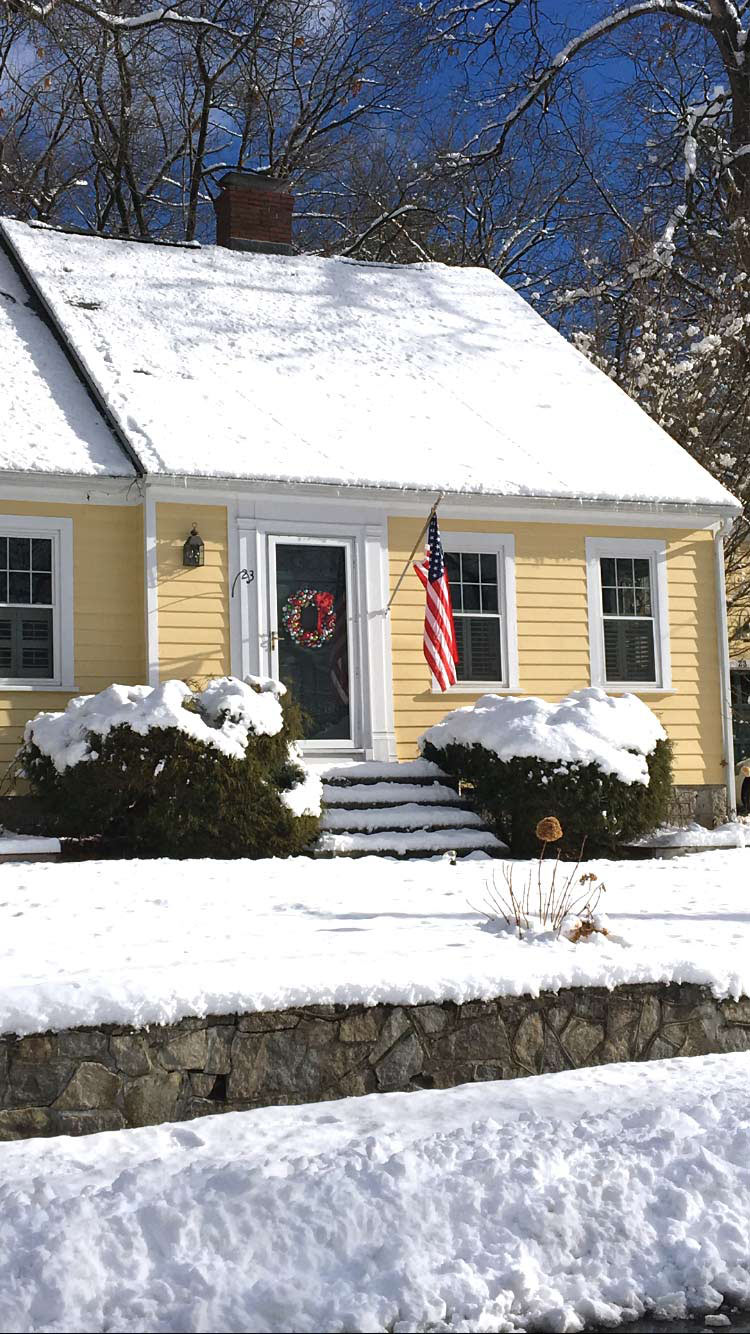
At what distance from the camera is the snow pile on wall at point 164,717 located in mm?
9125

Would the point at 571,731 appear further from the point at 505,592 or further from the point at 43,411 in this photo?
the point at 43,411

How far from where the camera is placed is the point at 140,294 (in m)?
13.7

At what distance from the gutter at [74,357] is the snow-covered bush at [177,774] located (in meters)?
2.51

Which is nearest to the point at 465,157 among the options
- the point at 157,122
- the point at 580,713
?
the point at 157,122

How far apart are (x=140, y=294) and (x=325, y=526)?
369 cm

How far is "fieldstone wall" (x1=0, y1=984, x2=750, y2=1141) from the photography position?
4.99m

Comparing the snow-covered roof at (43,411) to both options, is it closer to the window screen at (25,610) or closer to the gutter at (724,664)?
the window screen at (25,610)

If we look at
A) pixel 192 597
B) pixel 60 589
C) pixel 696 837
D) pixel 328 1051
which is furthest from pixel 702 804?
pixel 328 1051

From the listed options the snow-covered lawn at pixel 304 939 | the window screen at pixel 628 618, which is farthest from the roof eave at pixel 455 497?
the snow-covered lawn at pixel 304 939

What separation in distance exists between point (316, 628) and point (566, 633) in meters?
2.42

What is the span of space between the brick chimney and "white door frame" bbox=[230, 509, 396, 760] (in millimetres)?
5330

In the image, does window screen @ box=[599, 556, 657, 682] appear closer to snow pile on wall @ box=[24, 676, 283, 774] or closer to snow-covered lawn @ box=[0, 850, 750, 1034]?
snow-covered lawn @ box=[0, 850, 750, 1034]

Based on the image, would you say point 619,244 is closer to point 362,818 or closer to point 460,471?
point 460,471

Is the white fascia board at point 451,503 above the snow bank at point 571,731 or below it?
above
